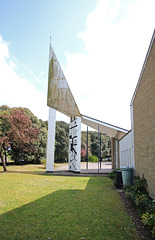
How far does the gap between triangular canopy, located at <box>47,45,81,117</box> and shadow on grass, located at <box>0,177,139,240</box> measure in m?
10.9

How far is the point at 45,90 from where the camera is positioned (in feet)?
56.7

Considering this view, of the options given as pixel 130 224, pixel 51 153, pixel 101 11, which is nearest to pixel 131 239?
pixel 130 224

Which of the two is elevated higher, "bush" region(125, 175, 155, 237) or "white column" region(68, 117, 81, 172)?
"white column" region(68, 117, 81, 172)

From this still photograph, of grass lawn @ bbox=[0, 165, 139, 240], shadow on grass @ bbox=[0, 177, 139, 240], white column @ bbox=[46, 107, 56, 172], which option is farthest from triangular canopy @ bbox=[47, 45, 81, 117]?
shadow on grass @ bbox=[0, 177, 139, 240]

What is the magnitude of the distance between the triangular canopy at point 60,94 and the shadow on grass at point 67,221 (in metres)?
10.9

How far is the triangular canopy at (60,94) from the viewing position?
16.3m

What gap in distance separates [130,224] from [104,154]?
140 feet

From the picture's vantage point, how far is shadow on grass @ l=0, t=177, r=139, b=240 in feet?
12.0

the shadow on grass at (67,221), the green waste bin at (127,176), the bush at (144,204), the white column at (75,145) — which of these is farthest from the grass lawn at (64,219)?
the white column at (75,145)

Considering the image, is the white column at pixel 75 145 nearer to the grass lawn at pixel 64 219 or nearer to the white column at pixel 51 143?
the white column at pixel 51 143

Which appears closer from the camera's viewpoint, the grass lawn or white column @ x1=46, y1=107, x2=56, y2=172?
the grass lawn

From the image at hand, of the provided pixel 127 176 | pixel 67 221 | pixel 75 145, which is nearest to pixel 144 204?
pixel 67 221

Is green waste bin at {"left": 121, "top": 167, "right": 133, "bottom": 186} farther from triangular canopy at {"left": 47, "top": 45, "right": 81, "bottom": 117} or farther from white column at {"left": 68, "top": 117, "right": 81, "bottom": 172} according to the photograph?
triangular canopy at {"left": 47, "top": 45, "right": 81, "bottom": 117}

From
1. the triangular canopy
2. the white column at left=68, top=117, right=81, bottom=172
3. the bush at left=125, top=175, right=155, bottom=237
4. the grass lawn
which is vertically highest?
the triangular canopy
